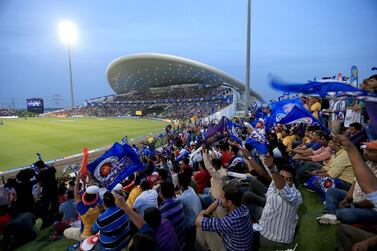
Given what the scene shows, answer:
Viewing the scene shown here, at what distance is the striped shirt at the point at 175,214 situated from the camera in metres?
3.35

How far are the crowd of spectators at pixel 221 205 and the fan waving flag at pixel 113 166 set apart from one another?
8.0 inches

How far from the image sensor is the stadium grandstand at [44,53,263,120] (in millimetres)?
60525

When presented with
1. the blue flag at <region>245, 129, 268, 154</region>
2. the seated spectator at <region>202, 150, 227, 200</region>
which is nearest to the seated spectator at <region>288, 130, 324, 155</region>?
the blue flag at <region>245, 129, 268, 154</region>

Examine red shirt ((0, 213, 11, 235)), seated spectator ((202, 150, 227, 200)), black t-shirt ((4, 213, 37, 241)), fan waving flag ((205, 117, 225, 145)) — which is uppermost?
fan waving flag ((205, 117, 225, 145))

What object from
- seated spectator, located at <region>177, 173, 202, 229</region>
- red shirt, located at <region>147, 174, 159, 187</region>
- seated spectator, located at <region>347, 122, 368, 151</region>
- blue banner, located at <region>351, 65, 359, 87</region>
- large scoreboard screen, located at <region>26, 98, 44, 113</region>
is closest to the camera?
seated spectator, located at <region>177, 173, 202, 229</region>

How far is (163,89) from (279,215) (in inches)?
3018

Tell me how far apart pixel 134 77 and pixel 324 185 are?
73608 millimetres

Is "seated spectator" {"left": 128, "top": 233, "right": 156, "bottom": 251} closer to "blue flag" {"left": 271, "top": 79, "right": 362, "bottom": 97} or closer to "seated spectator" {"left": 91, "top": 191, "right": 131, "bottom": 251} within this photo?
"seated spectator" {"left": 91, "top": 191, "right": 131, "bottom": 251}

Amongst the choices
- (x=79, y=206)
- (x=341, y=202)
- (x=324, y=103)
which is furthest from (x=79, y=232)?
(x=324, y=103)

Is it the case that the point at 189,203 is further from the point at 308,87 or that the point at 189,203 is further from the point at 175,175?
the point at 308,87

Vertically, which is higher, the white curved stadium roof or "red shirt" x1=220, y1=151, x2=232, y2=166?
the white curved stadium roof

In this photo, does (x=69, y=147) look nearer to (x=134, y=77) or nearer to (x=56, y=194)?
(x=56, y=194)

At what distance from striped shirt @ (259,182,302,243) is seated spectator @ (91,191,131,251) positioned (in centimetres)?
177

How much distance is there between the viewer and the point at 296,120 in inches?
235
